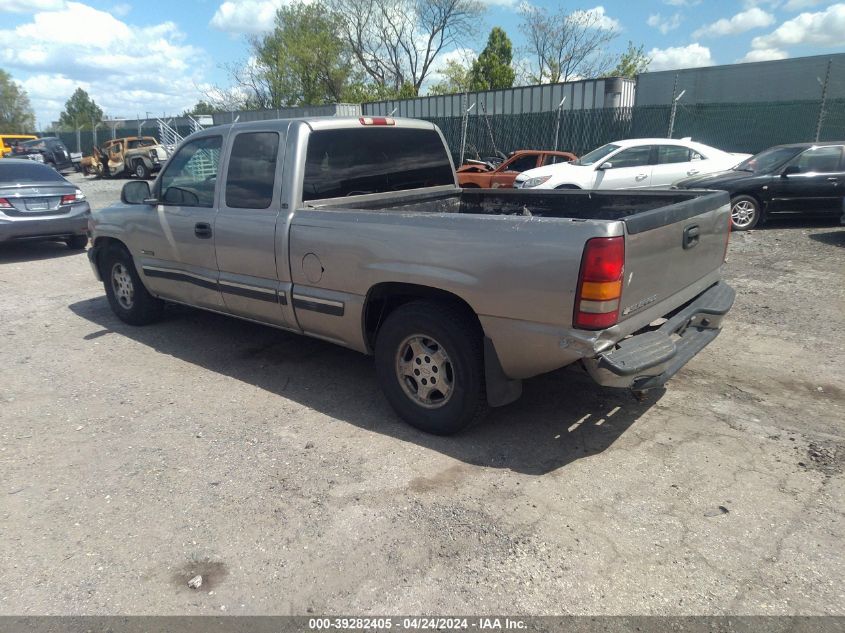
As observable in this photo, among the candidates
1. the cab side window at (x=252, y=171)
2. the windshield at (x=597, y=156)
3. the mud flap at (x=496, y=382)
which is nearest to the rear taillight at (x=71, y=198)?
the cab side window at (x=252, y=171)

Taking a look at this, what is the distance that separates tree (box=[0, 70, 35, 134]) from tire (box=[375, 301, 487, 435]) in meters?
86.1

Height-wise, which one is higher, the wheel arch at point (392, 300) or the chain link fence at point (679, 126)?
the chain link fence at point (679, 126)

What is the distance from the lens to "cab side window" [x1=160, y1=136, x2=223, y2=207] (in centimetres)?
499

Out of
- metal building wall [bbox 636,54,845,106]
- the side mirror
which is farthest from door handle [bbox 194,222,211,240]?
metal building wall [bbox 636,54,845,106]

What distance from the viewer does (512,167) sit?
1466cm

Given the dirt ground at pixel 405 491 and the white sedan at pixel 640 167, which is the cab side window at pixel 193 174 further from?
the white sedan at pixel 640 167

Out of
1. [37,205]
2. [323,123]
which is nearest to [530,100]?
[37,205]

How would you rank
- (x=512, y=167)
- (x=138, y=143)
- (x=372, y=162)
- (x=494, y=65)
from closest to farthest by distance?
(x=372, y=162)
(x=512, y=167)
(x=138, y=143)
(x=494, y=65)

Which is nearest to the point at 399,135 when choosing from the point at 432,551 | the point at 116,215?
the point at 116,215

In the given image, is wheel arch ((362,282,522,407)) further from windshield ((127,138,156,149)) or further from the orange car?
windshield ((127,138,156,149))

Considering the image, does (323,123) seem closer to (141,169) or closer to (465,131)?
(465,131)

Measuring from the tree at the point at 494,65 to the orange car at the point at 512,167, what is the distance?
34866 millimetres

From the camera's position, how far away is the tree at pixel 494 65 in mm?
47969

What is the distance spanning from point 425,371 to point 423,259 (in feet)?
2.36
